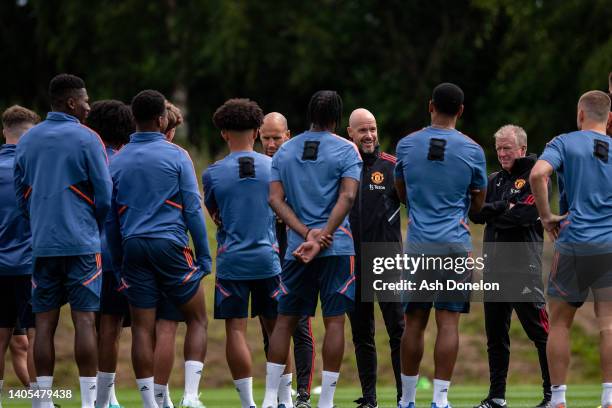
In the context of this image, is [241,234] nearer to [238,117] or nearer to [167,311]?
[167,311]

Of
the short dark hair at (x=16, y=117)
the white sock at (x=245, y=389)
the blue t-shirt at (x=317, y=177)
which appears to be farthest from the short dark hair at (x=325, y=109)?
the short dark hair at (x=16, y=117)

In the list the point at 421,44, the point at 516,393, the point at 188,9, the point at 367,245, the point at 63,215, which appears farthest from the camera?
the point at 421,44

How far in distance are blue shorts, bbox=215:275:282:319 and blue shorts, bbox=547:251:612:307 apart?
2.30m

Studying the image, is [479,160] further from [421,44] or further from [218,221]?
[421,44]

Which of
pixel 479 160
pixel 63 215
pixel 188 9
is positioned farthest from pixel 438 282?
pixel 188 9

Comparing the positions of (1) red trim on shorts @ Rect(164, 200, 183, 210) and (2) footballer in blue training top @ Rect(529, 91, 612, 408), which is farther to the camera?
(2) footballer in blue training top @ Rect(529, 91, 612, 408)

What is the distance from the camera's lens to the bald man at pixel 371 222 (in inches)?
461

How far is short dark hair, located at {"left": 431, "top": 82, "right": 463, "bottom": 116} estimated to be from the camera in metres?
10.4

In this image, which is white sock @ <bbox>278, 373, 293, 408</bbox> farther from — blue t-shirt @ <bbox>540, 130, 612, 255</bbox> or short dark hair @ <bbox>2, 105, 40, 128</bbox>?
short dark hair @ <bbox>2, 105, 40, 128</bbox>

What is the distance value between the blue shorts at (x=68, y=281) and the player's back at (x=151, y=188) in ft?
1.38

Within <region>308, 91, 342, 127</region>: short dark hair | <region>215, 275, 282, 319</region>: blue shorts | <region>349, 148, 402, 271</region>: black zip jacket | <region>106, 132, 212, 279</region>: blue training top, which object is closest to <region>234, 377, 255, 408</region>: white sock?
<region>215, 275, 282, 319</region>: blue shorts

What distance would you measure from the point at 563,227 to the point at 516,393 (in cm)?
586

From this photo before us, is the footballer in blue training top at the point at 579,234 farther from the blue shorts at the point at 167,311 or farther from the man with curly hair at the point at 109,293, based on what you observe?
the man with curly hair at the point at 109,293

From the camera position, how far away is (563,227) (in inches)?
404
